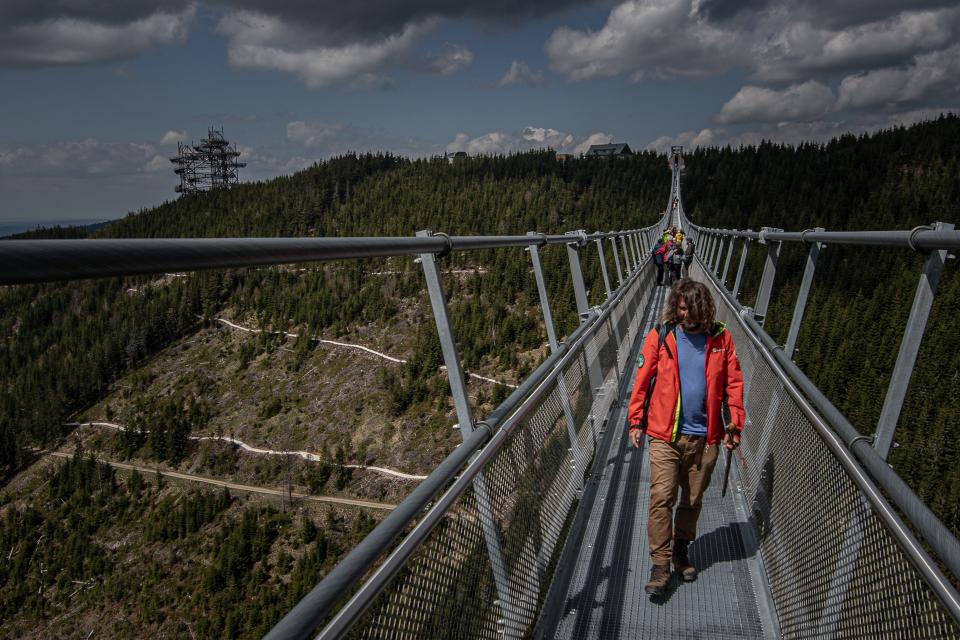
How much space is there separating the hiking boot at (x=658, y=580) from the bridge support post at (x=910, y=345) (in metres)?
1.65

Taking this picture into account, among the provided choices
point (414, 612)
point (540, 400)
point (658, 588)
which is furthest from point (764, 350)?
point (414, 612)

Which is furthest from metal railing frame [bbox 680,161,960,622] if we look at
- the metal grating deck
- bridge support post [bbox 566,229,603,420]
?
bridge support post [bbox 566,229,603,420]

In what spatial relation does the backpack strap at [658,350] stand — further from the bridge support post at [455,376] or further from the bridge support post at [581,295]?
the bridge support post at [455,376]

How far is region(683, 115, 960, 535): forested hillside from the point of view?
4962 centimetres

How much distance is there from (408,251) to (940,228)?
186 cm

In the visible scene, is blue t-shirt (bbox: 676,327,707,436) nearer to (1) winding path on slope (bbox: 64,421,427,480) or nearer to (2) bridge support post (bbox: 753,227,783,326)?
(2) bridge support post (bbox: 753,227,783,326)

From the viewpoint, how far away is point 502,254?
129m

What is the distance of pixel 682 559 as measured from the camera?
3809 millimetres

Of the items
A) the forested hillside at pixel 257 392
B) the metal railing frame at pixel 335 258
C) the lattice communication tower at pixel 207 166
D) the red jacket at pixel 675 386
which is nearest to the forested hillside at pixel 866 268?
the red jacket at pixel 675 386

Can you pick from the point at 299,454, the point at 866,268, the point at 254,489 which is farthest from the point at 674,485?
the point at 299,454

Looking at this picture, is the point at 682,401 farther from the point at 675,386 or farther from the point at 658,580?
the point at 658,580

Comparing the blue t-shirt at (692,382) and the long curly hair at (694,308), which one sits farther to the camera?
the blue t-shirt at (692,382)

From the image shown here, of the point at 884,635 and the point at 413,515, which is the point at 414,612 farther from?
the point at 884,635

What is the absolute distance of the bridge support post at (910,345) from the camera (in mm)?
2195
